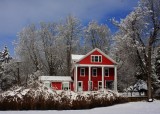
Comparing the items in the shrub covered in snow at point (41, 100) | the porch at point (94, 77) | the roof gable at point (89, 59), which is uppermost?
the roof gable at point (89, 59)

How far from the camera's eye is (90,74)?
175 ft

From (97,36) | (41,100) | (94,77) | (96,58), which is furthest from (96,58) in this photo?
(41,100)

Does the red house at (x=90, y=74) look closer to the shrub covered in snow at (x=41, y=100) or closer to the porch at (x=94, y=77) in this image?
the porch at (x=94, y=77)

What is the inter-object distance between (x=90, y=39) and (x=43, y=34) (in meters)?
9.36

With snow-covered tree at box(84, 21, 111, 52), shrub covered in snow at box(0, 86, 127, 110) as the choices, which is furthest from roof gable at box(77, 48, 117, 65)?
shrub covered in snow at box(0, 86, 127, 110)

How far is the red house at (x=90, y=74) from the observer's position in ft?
174

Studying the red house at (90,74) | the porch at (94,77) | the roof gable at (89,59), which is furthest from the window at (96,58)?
the porch at (94,77)

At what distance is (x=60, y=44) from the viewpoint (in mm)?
61812

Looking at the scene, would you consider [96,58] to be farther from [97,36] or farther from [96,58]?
[97,36]

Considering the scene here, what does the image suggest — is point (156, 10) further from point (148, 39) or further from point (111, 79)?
point (111, 79)

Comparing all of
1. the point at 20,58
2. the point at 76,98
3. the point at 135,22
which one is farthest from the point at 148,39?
the point at 20,58

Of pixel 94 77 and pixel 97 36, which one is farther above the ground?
pixel 97 36

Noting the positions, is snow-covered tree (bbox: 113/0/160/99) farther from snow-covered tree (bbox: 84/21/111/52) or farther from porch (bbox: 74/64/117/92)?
snow-covered tree (bbox: 84/21/111/52)

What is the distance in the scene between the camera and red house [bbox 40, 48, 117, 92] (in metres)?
53.1
